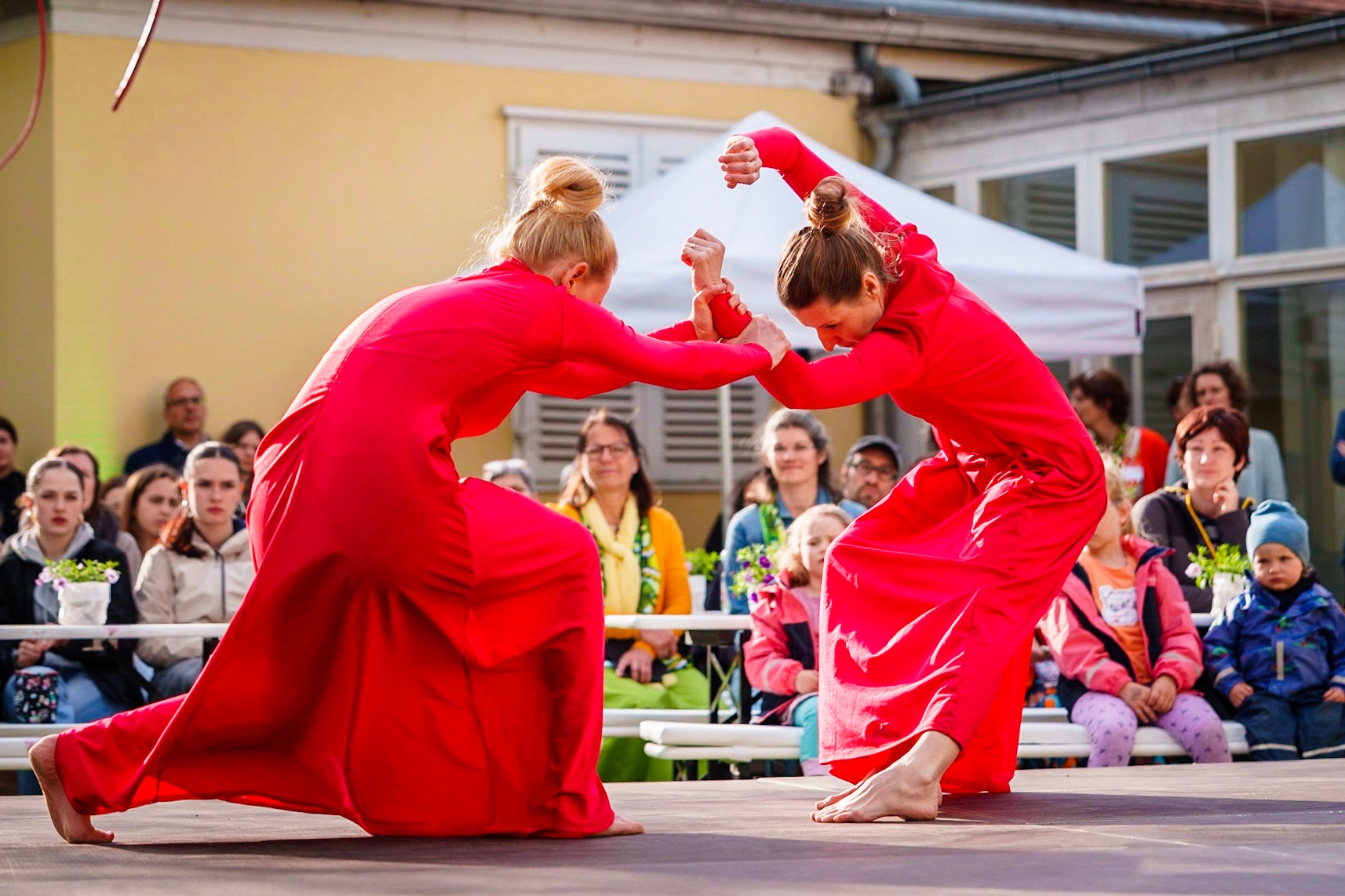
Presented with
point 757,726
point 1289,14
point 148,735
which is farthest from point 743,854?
point 1289,14

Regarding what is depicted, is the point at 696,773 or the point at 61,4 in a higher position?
the point at 61,4

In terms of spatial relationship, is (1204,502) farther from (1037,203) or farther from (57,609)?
(1037,203)

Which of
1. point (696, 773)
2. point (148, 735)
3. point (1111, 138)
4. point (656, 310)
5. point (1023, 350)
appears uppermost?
point (1111, 138)

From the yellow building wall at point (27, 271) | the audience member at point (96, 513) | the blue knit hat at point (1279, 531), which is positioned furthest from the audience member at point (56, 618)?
the blue knit hat at point (1279, 531)

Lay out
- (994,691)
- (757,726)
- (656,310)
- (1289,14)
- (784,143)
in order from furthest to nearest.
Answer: (1289,14) → (656,310) → (757,726) → (784,143) → (994,691)

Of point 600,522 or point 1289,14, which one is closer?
point 600,522

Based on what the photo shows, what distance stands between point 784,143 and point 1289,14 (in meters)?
10.2

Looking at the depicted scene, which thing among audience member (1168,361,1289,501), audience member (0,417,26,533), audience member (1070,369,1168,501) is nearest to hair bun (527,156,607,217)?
audience member (1168,361,1289,501)

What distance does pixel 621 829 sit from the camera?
3.58 meters

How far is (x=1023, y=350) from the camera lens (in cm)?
403

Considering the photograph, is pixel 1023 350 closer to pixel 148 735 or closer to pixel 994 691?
pixel 994 691

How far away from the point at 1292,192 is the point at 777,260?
363 centimetres

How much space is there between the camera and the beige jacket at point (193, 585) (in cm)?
614

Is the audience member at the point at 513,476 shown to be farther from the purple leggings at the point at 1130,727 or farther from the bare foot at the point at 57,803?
the bare foot at the point at 57,803
